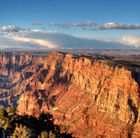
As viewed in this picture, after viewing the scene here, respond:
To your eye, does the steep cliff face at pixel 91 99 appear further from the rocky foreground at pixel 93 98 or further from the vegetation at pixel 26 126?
the vegetation at pixel 26 126

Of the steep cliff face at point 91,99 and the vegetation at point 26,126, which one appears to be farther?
the steep cliff face at point 91,99

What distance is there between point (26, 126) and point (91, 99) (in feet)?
187

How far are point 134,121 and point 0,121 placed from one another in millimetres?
51234

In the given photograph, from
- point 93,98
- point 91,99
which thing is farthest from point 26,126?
point 91,99

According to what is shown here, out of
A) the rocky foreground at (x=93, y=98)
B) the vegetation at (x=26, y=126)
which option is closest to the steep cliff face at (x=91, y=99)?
the rocky foreground at (x=93, y=98)

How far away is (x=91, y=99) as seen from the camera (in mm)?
100812

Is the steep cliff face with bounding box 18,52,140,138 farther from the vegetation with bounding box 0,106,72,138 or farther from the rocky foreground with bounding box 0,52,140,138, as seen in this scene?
the vegetation with bounding box 0,106,72,138

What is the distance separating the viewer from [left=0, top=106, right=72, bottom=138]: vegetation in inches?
1505

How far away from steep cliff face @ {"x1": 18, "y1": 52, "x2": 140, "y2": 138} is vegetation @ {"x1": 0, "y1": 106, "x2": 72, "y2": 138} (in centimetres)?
2566

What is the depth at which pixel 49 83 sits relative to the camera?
6166 inches

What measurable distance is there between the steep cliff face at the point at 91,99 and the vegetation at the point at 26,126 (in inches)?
1010

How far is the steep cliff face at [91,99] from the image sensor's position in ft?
247

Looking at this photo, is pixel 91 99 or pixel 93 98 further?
pixel 91 99

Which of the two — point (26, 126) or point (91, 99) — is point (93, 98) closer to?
point (91, 99)
